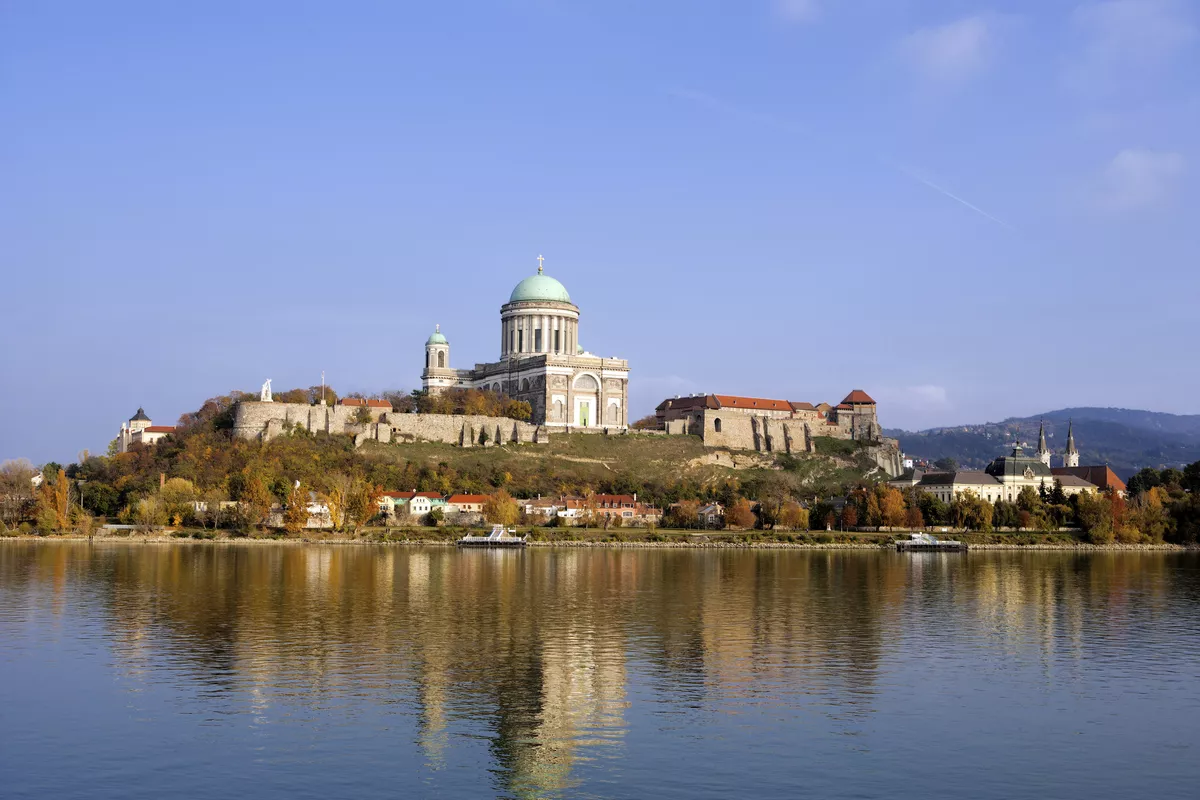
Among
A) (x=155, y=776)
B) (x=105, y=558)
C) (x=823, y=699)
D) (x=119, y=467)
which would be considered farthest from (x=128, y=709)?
(x=119, y=467)

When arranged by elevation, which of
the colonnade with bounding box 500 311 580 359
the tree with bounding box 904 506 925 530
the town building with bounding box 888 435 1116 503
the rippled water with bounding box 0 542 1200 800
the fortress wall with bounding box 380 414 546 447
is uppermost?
the colonnade with bounding box 500 311 580 359

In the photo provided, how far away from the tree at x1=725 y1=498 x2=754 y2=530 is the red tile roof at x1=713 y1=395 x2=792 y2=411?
825 inches

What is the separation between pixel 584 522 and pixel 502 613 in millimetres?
41285

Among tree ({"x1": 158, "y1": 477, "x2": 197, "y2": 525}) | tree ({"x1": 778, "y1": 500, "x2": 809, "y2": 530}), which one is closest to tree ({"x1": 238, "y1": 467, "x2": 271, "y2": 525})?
tree ({"x1": 158, "y1": 477, "x2": 197, "y2": 525})

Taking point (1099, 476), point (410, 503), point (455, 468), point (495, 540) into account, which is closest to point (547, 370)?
point (455, 468)

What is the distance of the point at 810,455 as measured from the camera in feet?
311

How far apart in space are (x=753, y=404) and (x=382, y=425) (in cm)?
3076

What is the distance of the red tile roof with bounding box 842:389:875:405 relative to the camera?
4006 inches

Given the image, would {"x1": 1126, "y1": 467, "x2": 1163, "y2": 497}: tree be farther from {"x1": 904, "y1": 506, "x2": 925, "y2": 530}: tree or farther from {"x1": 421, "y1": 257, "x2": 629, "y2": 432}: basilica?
{"x1": 421, "y1": 257, "x2": 629, "y2": 432}: basilica

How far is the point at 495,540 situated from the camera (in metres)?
65.9

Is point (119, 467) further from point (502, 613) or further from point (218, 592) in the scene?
point (502, 613)

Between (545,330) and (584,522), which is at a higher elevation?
(545,330)

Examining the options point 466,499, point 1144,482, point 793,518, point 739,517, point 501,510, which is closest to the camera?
point 501,510

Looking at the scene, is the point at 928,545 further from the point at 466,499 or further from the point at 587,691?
the point at 587,691
